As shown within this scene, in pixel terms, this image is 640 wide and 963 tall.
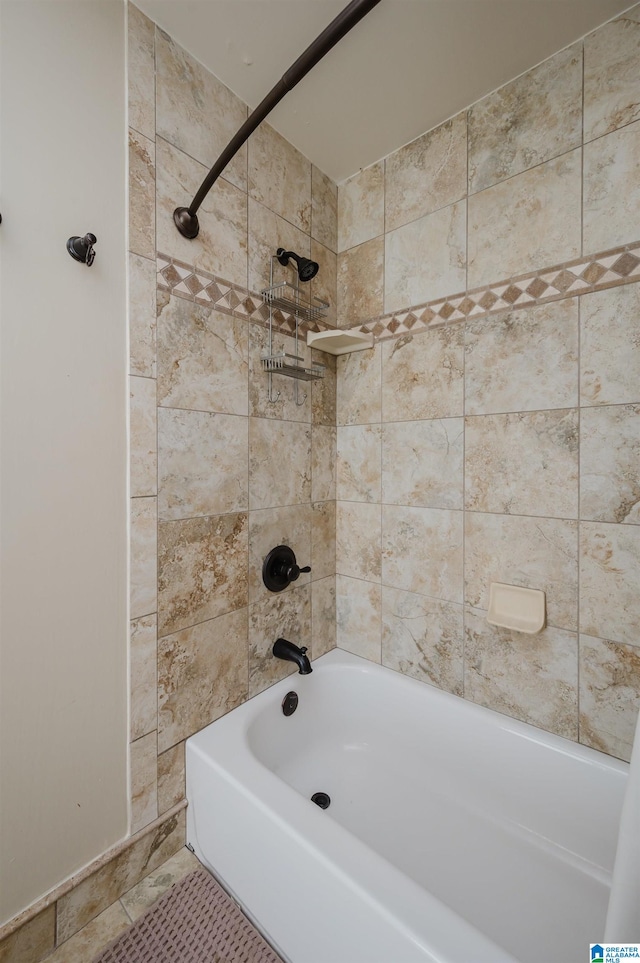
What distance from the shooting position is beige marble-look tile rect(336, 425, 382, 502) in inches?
66.7

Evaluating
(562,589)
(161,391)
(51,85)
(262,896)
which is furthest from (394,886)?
(51,85)

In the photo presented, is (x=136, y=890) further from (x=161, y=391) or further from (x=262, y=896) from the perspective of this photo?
(x=161, y=391)

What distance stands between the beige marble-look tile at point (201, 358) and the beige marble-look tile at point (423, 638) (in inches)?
38.3

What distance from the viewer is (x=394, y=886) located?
821 millimetres

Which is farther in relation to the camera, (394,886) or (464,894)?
(464,894)

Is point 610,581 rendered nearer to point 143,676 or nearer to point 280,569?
point 280,569

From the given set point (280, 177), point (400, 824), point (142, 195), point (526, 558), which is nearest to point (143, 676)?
point (400, 824)

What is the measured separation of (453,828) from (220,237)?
2.06 meters

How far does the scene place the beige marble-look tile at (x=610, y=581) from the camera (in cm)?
115

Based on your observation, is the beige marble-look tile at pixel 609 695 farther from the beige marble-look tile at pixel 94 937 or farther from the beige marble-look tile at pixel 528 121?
the beige marble-look tile at pixel 528 121

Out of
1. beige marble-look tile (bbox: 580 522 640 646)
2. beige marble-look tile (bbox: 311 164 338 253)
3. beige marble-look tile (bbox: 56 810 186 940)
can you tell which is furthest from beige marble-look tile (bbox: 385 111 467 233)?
beige marble-look tile (bbox: 56 810 186 940)

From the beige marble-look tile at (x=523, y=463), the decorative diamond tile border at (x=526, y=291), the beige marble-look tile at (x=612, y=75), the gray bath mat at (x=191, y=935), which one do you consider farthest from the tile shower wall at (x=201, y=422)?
the beige marble-look tile at (x=612, y=75)

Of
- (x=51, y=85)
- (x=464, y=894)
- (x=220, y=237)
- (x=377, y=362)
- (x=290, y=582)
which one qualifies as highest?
(x=51, y=85)

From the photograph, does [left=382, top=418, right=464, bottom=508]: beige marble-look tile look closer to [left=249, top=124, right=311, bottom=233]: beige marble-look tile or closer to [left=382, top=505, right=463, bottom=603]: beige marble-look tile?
[left=382, top=505, right=463, bottom=603]: beige marble-look tile
